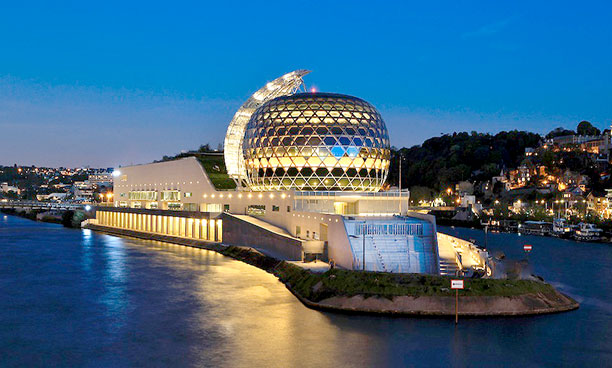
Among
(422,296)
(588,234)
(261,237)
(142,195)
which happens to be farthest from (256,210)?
(588,234)

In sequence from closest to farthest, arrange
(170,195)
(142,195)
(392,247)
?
(392,247) → (170,195) → (142,195)

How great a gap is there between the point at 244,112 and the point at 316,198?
35.4m

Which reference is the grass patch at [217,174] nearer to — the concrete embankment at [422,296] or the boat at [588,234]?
the concrete embankment at [422,296]

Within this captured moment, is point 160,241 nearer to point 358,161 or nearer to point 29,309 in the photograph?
point 358,161

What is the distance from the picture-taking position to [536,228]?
119188 millimetres

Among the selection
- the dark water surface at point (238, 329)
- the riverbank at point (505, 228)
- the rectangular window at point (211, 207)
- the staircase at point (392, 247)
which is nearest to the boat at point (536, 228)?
the riverbank at point (505, 228)

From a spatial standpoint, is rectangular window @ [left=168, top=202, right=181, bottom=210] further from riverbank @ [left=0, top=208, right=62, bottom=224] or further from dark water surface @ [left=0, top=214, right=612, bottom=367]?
riverbank @ [left=0, top=208, right=62, bottom=224]

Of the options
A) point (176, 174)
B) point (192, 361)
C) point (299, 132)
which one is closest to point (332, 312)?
point (192, 361)

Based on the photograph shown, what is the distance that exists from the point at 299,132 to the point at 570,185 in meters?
115

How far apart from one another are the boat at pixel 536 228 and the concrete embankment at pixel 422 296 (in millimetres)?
79471

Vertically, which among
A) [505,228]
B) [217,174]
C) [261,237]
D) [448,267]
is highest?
[217,174]

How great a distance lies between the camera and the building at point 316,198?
49.6m

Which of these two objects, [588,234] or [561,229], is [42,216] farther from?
[588,234]

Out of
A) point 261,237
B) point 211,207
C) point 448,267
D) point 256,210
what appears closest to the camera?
point 448,267
